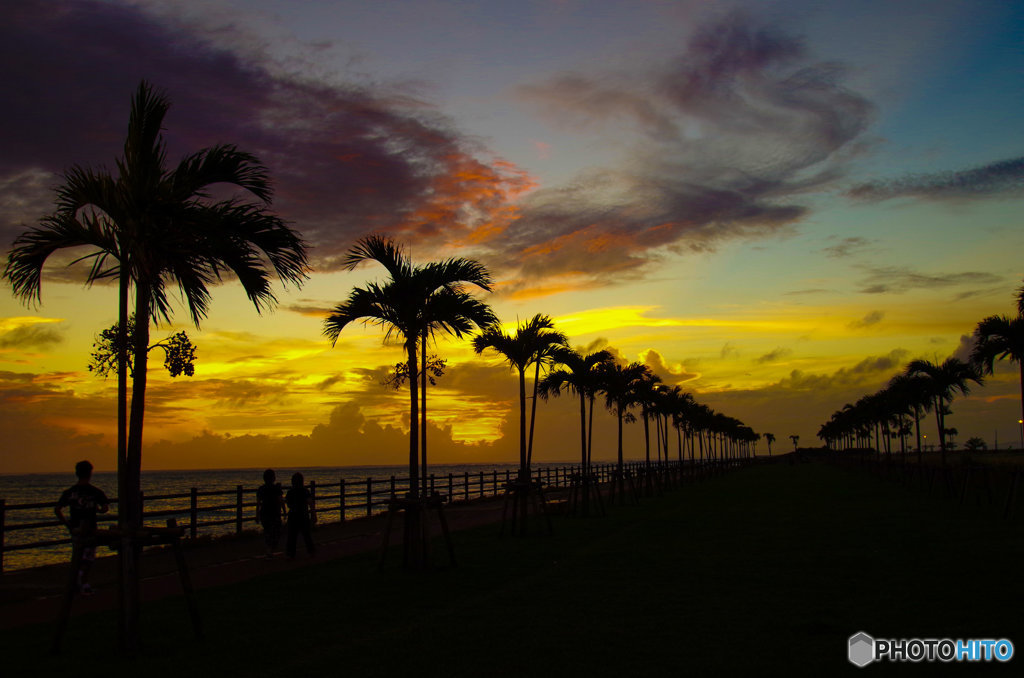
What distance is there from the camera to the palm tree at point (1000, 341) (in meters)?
29.9

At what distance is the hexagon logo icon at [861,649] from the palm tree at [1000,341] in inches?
1022

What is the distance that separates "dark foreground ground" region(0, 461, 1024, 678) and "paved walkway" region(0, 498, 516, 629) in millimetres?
518

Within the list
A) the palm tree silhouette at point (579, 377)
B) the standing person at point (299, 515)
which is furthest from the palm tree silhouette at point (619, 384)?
the standing person at point (299, 515)

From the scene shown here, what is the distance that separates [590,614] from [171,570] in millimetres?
8660

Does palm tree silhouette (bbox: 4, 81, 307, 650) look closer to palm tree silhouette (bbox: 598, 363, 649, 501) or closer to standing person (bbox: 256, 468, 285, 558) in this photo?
standing person (bbox: 256, 468, 285, 558)

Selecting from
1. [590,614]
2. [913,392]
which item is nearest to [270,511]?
[590,614]

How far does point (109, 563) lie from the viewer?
16.7 meters

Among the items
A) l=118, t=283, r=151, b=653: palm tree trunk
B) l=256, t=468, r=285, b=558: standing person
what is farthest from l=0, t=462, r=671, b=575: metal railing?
l=256, t=468, r=285, b=558: standing person

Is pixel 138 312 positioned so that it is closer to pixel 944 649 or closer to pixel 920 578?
pixel 944 649

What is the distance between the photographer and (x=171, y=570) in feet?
48.2

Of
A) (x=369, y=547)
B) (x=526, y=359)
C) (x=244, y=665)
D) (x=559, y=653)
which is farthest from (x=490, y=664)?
(x=526, y=359)

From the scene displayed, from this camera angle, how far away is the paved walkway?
11.2 meters

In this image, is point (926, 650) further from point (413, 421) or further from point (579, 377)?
point (579, 377)

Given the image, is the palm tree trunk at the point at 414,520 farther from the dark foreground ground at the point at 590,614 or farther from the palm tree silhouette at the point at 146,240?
the palm tree silhouette at the point at 146,240
